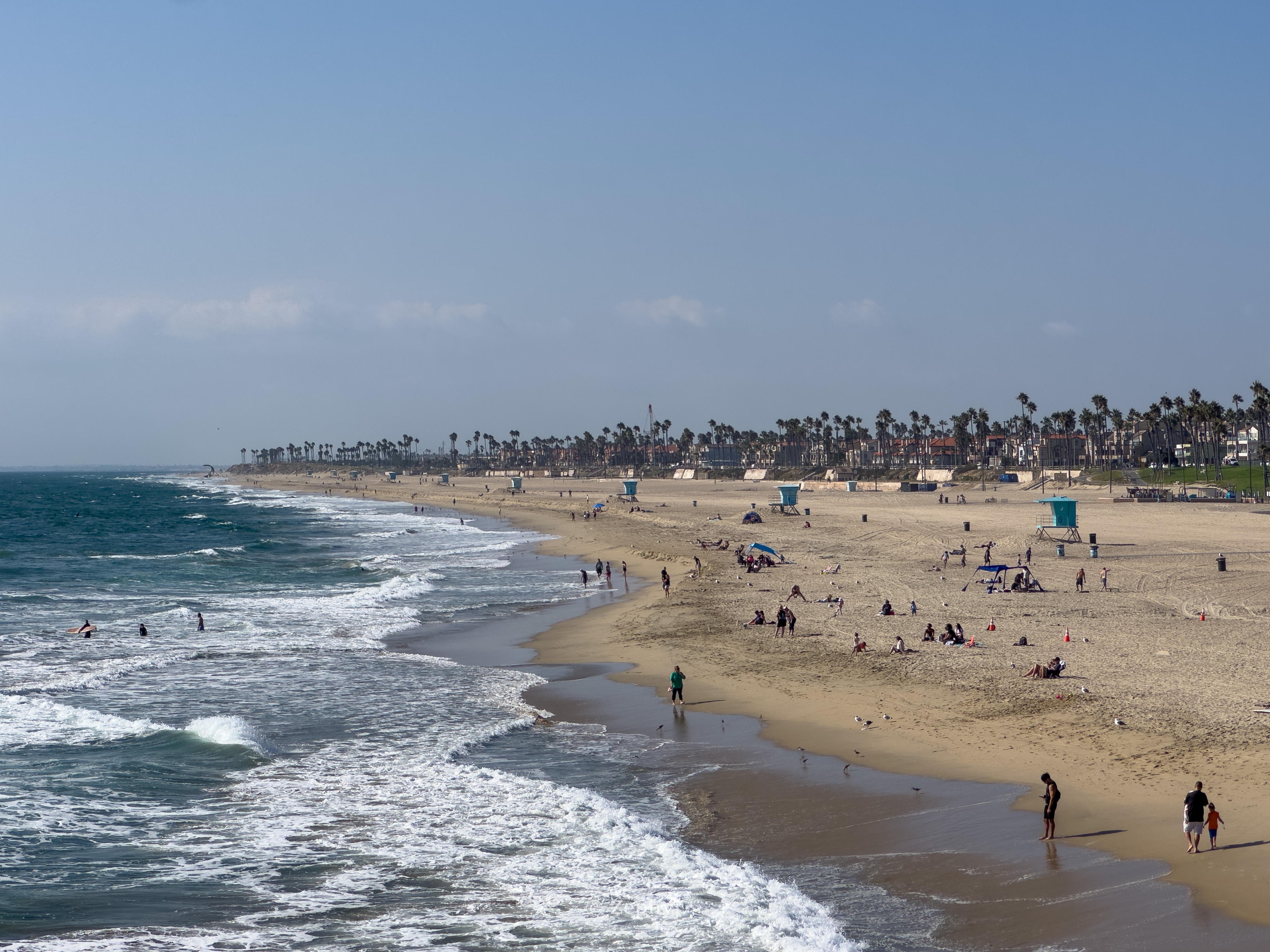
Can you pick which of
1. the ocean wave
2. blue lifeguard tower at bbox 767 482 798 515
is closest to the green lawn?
blue lifeguard tower at bbox 767 482 798 515

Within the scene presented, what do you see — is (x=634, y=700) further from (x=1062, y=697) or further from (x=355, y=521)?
(x=355, y=521)

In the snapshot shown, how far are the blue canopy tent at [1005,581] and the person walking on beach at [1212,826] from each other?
76.3 ft

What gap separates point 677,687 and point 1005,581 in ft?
70.6

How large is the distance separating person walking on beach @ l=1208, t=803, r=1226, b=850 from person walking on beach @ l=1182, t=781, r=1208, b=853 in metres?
0.08

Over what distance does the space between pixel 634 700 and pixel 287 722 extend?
786 cm

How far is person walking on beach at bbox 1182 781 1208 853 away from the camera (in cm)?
1277

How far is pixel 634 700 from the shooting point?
2336cm

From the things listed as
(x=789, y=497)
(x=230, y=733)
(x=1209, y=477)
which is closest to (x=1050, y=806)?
(x=230, y=733)

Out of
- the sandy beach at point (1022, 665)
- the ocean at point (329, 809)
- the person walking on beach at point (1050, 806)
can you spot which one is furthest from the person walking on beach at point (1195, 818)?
the ocean at point (329, 809)

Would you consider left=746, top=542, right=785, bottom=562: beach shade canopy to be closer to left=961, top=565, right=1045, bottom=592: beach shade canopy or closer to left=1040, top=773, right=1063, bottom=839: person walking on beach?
left=961, top=565, right=1045, bottom=592: beach shade canopy

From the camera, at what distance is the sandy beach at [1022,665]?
14.9 meters

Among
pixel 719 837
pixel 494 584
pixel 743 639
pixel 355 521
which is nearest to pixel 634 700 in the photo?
pixel 743 639

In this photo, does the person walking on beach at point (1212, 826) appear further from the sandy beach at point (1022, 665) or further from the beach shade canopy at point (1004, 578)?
the beach shade canopy at point (1004, 578)

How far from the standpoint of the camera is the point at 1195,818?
41.9ft
